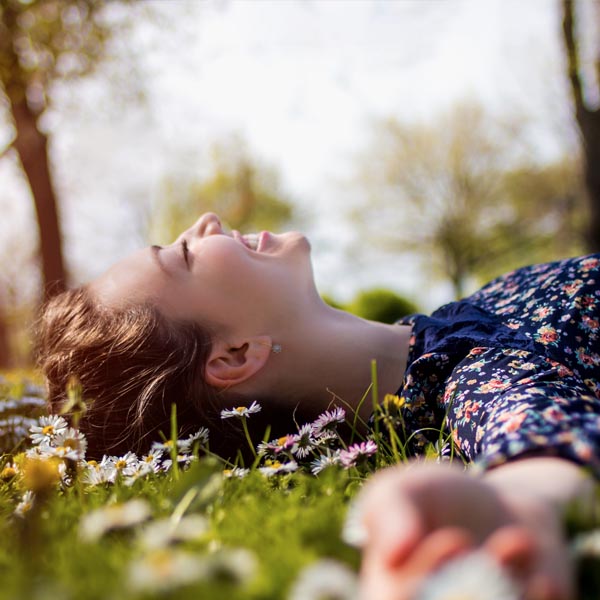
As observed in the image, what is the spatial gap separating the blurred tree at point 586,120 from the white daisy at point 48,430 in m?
8.81

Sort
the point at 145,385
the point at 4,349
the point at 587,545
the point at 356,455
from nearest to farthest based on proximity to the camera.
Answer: the point at 587,545
the point at 356,455
the point at 145,385
the point at 4,349

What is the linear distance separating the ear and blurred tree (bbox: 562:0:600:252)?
8187 mm

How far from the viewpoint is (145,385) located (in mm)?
2270

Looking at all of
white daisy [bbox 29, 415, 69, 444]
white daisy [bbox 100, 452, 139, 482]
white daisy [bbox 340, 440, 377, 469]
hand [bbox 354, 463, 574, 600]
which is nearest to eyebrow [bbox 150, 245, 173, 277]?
white daisy [bbox 29, 415, 69, 444]

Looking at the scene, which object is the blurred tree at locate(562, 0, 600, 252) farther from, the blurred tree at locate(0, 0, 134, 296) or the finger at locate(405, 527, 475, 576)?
the finger at locate(405, 527, 475, 576)

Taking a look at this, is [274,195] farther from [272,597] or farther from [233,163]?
[272,597]

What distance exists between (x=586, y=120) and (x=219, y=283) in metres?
8.71

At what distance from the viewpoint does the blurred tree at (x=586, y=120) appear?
9.16 m

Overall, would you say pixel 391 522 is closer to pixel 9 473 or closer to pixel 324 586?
pixel 324 586

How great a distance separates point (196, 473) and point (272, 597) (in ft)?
1.72

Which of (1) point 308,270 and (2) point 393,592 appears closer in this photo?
(2) point 393,592

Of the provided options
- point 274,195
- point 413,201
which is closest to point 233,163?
point 274,195

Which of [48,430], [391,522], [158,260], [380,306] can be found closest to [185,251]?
[158,260]

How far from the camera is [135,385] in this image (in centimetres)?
229
